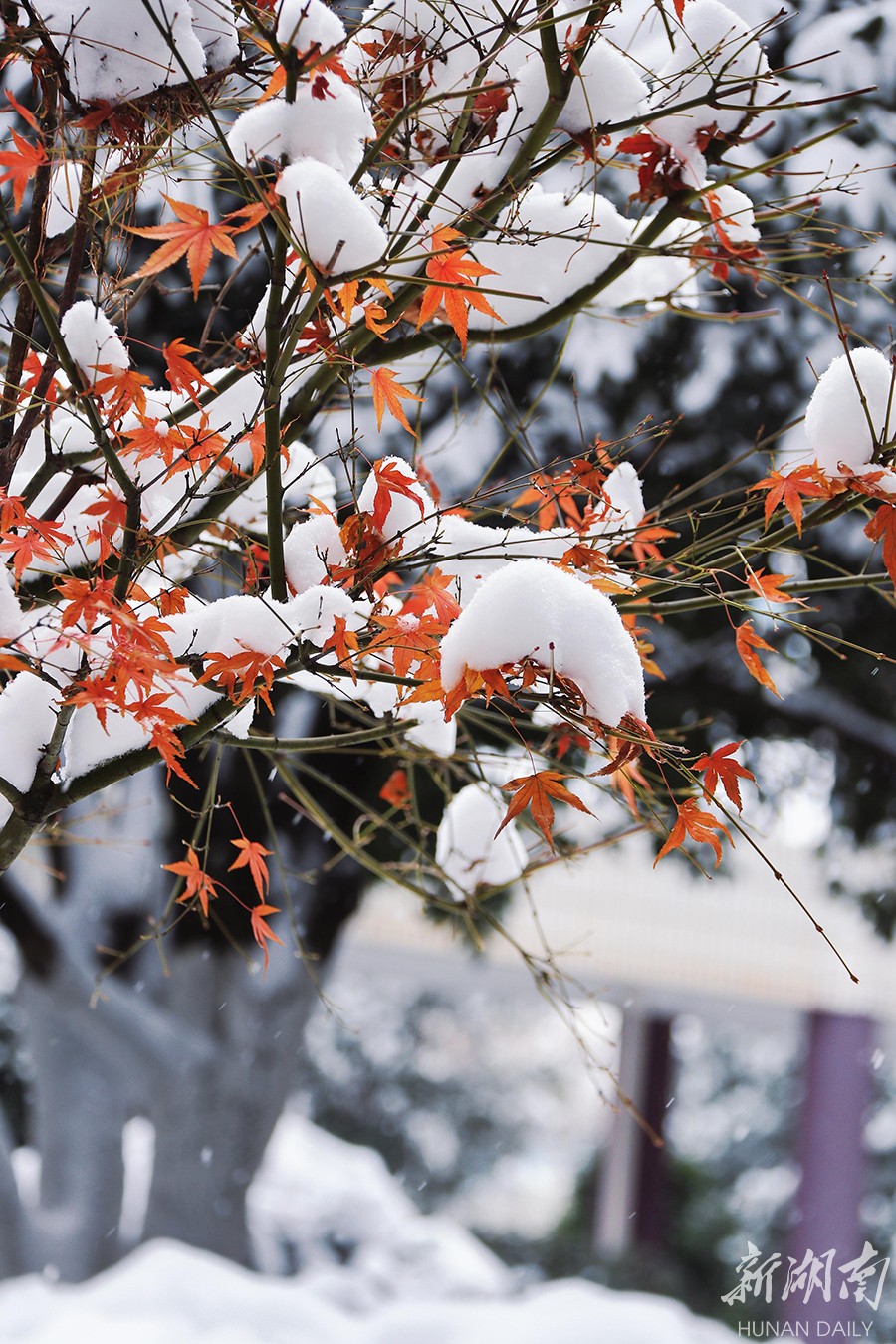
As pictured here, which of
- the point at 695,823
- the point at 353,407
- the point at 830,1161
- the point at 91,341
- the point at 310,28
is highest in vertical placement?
the point at 310,28

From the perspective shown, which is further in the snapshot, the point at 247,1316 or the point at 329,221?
the point at 247,1316

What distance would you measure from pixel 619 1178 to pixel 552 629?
10940 mm

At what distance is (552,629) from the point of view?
1158 mm

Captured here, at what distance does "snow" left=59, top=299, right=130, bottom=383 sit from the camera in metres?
1.43

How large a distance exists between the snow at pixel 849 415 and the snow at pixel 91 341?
2.84ft

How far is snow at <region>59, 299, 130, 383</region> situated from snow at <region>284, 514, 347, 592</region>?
314mm

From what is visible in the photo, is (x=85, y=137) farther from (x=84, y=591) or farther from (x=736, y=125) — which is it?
(x=736, y=125)

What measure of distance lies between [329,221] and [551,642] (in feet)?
1.55

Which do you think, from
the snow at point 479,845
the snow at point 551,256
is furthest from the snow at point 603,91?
the snow at point 479,845

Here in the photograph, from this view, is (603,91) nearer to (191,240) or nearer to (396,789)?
(191,240)

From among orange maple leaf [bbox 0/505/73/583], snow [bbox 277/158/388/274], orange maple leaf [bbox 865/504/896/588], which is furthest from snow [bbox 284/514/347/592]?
orange maple leaf [bbox 865/504/896/588]

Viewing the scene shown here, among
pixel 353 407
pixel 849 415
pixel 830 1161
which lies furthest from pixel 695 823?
pixel 830 1161

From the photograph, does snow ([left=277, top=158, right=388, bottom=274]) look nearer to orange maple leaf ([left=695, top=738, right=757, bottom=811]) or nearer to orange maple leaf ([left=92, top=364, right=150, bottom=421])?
orange maple leaf ([left=92, top=364, right=150, bottom=421])

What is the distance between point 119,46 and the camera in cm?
132
